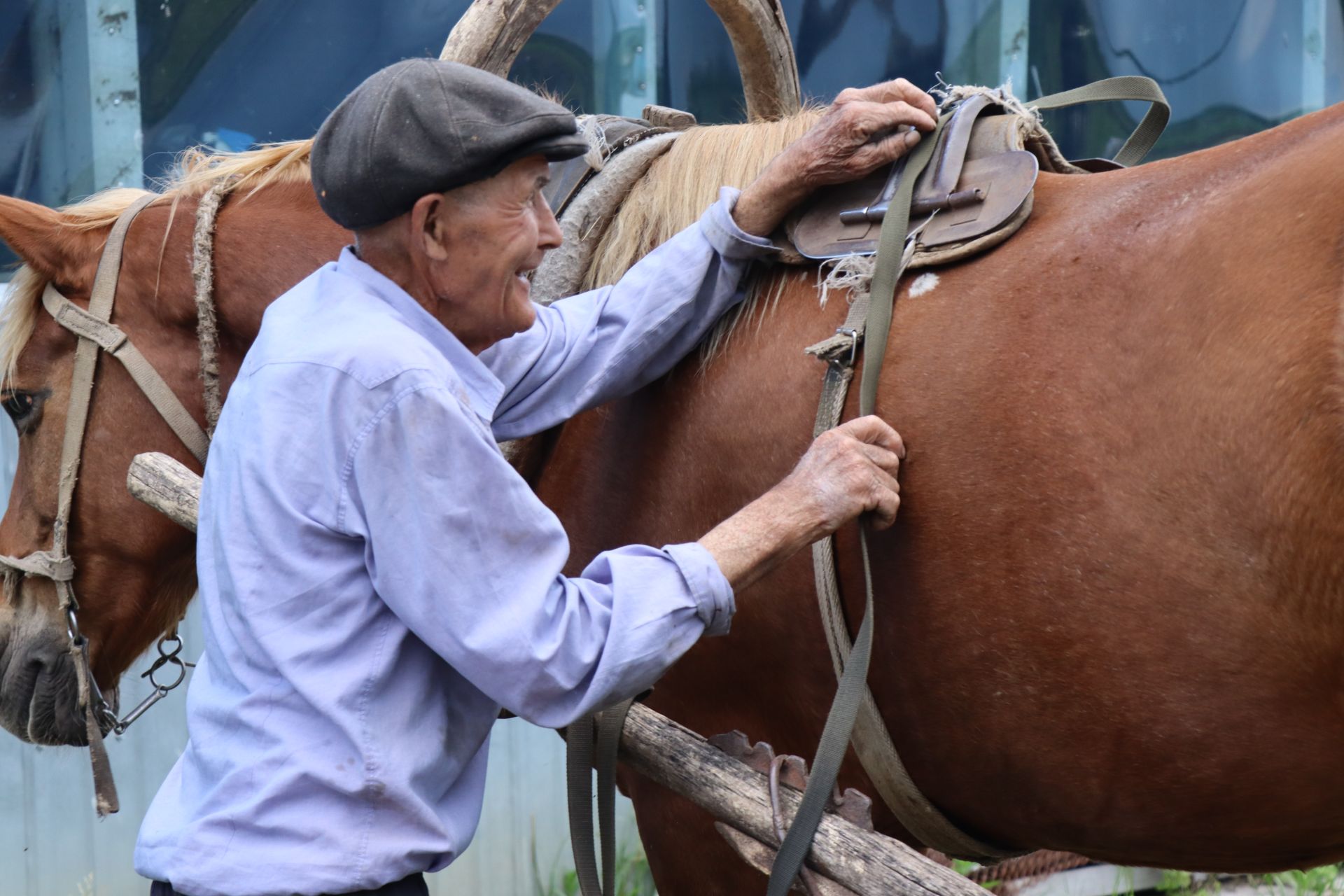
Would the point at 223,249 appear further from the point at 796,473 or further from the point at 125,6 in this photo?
the point at 125,6

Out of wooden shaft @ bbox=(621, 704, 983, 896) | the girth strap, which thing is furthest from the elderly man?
Result: the girth strap

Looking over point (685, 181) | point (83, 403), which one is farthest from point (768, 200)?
point (83, 403)

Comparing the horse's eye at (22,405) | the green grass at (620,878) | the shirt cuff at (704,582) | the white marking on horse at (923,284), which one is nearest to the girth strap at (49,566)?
the horse's eye at (22,405)

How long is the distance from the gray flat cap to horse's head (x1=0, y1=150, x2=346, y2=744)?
0.67 metres

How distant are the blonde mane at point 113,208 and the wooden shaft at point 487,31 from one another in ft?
1.01

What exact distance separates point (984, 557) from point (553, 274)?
2.68ft

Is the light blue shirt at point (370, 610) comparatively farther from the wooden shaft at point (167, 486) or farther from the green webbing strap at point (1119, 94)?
Answer: the green webbing strap at point (1119, 94)

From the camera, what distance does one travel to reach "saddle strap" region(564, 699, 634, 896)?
1541 millimetres

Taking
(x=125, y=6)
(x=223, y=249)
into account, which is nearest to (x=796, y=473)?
(x=223, y=249)

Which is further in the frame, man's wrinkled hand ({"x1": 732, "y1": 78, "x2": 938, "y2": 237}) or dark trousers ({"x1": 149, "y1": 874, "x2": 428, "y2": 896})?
man's wrinkled hand ({"x1": 732, "y1": 78, "x2": 938, "y2": 237})

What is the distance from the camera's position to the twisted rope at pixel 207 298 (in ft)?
6.18

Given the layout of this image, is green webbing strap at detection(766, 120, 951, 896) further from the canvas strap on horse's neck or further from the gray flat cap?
the gray flat cap

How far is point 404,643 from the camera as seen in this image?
4.12ft

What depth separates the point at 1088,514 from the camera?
1.21m
